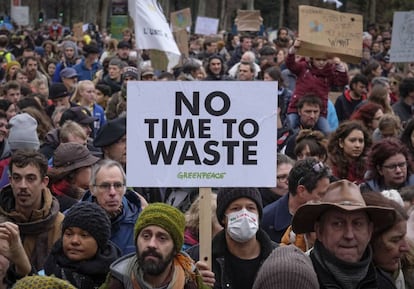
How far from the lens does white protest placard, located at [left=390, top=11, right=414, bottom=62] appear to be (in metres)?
14.3

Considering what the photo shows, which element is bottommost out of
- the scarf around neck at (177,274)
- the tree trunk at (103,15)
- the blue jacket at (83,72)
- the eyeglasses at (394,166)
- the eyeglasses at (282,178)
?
the scarf around neck at (177,274)

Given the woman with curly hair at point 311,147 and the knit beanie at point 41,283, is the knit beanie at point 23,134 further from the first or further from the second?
the knit beanie at point 41,283

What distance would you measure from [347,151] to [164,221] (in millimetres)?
3766

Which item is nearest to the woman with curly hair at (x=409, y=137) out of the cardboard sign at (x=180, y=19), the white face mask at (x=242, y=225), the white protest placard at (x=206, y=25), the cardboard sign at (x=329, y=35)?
the cardboard sign at (x=329, y=35)

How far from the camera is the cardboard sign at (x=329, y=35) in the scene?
11297 millimetres

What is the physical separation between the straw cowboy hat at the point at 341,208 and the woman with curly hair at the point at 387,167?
300 cm

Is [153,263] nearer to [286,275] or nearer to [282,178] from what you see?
[286,275]

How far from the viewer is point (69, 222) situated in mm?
5328

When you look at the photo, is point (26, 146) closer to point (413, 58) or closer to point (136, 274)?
point (136, 274)

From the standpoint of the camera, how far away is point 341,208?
4055mm

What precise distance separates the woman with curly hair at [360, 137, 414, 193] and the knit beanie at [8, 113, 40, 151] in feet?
9.71

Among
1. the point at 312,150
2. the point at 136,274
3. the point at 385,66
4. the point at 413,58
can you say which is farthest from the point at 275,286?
the point at 385,66

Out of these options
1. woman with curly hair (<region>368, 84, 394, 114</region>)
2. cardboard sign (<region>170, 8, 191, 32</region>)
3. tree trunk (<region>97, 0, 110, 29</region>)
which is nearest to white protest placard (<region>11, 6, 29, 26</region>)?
tree trunk (<region>97, 0, 110, 29</region>)

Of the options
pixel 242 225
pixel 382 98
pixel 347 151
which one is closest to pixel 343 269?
pixel 242 225
